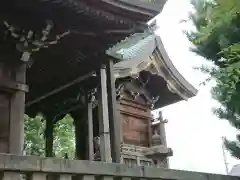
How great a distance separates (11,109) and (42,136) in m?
12.3

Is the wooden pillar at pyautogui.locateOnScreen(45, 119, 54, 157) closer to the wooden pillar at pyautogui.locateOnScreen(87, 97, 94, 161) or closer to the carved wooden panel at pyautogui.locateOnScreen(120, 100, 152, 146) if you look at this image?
the wooden pillar at pyautogui.locateOnScreen(87, 97, 94, 161)

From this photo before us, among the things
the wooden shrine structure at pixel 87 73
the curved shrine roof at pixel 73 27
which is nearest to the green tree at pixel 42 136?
the wooden shrine structure at pixel 87 73

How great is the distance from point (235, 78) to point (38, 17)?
150 inches

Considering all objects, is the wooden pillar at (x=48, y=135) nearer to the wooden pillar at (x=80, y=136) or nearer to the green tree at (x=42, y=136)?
the wooden pillar at (x=80, y=136)

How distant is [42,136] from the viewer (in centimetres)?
1845

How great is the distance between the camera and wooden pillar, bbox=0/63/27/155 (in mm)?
6426

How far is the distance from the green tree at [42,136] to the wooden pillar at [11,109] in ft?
32.1

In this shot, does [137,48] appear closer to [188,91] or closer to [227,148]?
[188,91]

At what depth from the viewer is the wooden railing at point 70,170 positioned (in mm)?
3166

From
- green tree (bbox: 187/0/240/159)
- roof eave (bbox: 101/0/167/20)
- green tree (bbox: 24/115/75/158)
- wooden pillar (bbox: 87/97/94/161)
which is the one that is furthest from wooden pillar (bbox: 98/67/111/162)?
green tree (bbox: 24/115/75/158)

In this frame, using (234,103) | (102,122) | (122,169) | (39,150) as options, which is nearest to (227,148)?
(234,103)

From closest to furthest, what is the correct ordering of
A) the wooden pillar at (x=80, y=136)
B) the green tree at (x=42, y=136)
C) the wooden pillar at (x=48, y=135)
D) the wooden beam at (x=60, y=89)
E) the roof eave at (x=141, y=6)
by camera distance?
the roof eave at (x=141, y=6)
the wooden beam at (x=60, y=89)
the wooden pillar at (x=80, y=136)
the wooden pillar at (x=48, y=135)
the green tree at (x=42, y=136)

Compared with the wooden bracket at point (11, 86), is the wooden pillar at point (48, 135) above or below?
below

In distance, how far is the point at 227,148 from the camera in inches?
310
